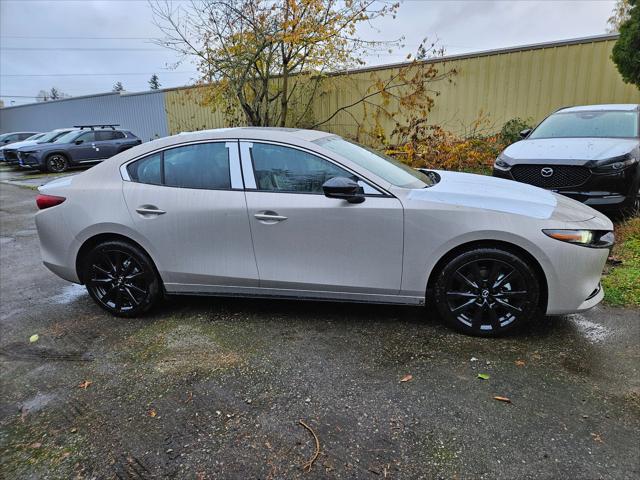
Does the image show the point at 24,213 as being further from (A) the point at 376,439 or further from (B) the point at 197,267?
(A) the point at 376,439

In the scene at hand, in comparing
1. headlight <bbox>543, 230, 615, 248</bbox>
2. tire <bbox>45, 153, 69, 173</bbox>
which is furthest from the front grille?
tire <bbox>45, 153, 69, 173</bbox>

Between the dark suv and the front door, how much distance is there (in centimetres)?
1671

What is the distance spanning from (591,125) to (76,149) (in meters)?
17.7

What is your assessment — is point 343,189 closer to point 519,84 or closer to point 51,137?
point 519,84

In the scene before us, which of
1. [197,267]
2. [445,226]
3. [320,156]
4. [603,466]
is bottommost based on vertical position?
[603,466]

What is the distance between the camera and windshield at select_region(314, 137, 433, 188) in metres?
3.49

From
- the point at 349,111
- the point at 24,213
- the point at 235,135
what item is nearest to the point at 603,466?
the point at 235,135

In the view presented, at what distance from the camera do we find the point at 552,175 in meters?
5.62

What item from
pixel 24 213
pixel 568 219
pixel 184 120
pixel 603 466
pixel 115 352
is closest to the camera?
pixel 603 466

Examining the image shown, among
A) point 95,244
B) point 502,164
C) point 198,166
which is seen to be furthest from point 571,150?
point 95,244

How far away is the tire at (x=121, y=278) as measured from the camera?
3793 millimetres

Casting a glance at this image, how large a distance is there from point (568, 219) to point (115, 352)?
3486 millimetres

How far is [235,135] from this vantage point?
11.9 feet

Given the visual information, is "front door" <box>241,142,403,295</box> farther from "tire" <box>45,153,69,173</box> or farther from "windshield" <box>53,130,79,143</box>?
"windshield" <box>53,130,79,143</box>
